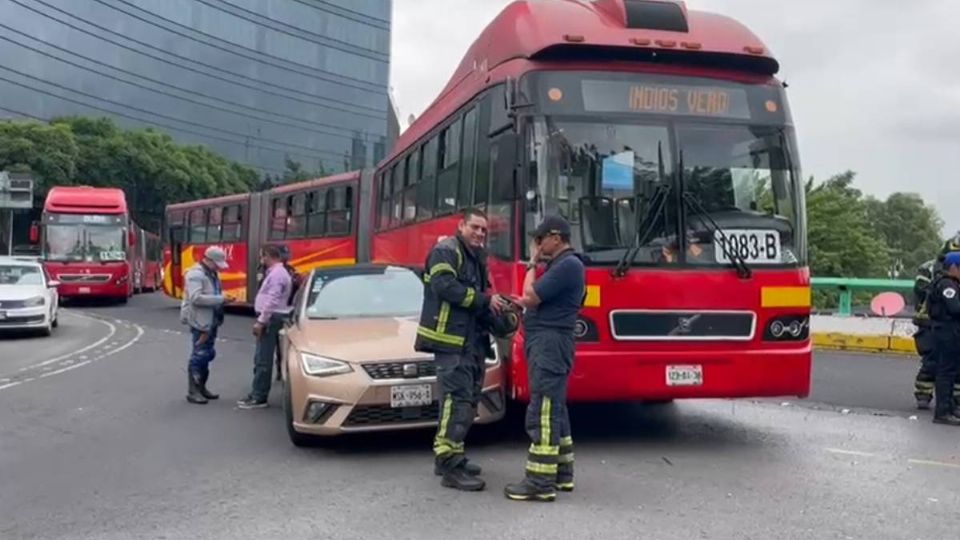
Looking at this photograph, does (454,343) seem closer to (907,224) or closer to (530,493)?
(530,493)

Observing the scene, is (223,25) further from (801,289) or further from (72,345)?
(801,289)

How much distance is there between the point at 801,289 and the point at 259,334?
5314 millimetres

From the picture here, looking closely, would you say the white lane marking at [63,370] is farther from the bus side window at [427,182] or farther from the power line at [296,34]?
the power line at [296,34]

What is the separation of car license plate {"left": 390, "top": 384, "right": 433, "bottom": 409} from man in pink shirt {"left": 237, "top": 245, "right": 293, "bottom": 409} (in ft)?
9.98

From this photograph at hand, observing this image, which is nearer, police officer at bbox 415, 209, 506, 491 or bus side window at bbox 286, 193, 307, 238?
police officer at bbox 415, 209, 506, 491

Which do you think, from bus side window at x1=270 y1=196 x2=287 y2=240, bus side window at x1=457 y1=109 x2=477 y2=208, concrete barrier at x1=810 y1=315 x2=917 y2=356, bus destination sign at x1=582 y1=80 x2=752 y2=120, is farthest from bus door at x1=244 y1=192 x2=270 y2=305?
bus destination sign at x1=582 y1=80 x2=752 y2=120

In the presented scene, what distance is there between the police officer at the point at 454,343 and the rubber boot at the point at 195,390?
4.90m

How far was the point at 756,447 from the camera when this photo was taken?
8.45m

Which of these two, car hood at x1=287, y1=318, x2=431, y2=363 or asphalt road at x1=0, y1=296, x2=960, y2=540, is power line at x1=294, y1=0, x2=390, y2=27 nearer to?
asphalt road at x1=0, y1=296, x2=960, y2=540

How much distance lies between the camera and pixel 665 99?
8.27 m

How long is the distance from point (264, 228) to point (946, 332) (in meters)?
18.6

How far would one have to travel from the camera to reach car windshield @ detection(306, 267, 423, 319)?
363 inches

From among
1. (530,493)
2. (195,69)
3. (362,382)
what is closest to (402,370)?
(362,382)

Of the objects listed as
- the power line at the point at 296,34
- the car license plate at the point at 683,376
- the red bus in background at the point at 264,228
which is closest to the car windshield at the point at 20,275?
the red bus in background at the point at 264,228
